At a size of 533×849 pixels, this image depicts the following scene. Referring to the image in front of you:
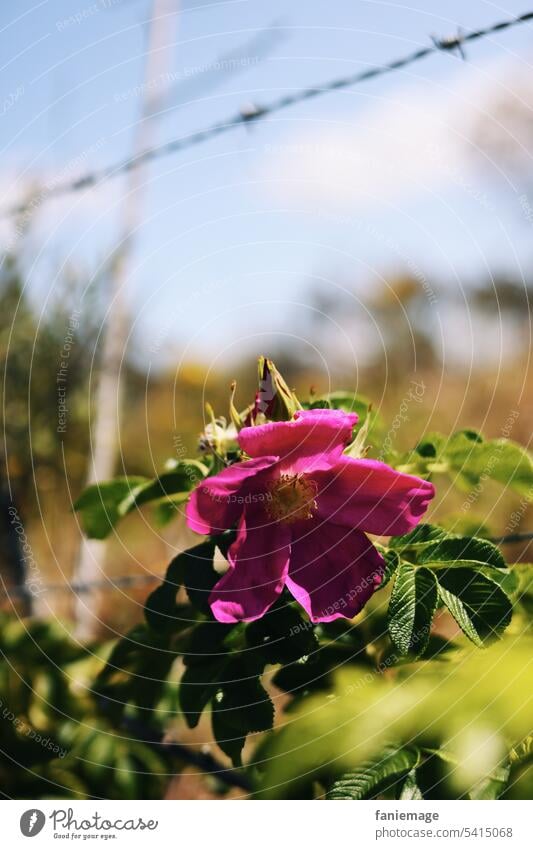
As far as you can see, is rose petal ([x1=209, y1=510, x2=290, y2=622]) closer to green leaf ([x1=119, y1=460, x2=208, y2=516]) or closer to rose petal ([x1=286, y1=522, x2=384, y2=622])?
rose petal ([x1=286, y1=522, x2=384, y2=622])

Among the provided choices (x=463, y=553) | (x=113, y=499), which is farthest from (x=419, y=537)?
(x=113, y=499)

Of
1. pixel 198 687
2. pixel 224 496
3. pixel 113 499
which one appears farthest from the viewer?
pixel 113 499

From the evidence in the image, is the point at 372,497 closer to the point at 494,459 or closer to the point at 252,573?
the point at 252,573

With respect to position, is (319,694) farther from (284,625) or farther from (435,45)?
(435,45)

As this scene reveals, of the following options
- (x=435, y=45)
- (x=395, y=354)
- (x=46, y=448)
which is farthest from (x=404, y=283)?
(x=435, y=45)

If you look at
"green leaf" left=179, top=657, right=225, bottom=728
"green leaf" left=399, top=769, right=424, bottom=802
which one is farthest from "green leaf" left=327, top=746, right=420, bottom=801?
"green leaf" left=179, top=657, right=225, bottom=728
